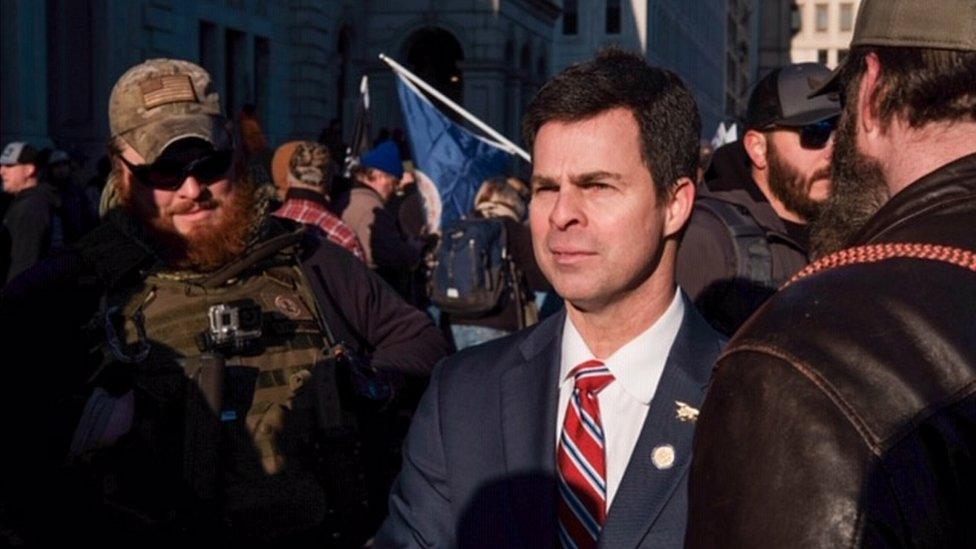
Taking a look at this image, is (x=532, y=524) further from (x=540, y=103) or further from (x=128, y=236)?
(x=128, y=236)

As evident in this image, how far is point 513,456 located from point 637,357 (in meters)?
0.37

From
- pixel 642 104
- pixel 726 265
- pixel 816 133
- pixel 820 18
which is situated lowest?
pixel 726 265

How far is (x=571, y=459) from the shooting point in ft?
10.4

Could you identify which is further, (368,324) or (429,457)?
(368,324)

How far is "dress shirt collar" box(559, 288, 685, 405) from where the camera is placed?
329 cm

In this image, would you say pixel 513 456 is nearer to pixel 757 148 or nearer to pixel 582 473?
pixel 582 473

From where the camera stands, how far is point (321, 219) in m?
8.18

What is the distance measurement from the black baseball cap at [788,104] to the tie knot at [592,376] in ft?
6.24

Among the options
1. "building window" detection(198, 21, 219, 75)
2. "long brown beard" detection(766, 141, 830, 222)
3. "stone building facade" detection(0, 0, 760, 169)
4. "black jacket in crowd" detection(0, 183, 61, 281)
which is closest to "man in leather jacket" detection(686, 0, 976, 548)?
"stone building facade" detection(0, 0, 760, 169)

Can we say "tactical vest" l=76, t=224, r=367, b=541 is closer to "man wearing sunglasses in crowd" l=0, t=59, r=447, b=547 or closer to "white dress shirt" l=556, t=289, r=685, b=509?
"man wearing sunglasses in crowd" l=0, t=59, r=447, b=547

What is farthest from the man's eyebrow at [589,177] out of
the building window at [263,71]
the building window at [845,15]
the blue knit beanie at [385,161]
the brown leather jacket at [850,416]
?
the building window at [845,15]

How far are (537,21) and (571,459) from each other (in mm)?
46028

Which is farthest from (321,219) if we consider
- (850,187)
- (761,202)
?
(850,187)

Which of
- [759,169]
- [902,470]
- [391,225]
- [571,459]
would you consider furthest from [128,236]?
[391,225]
